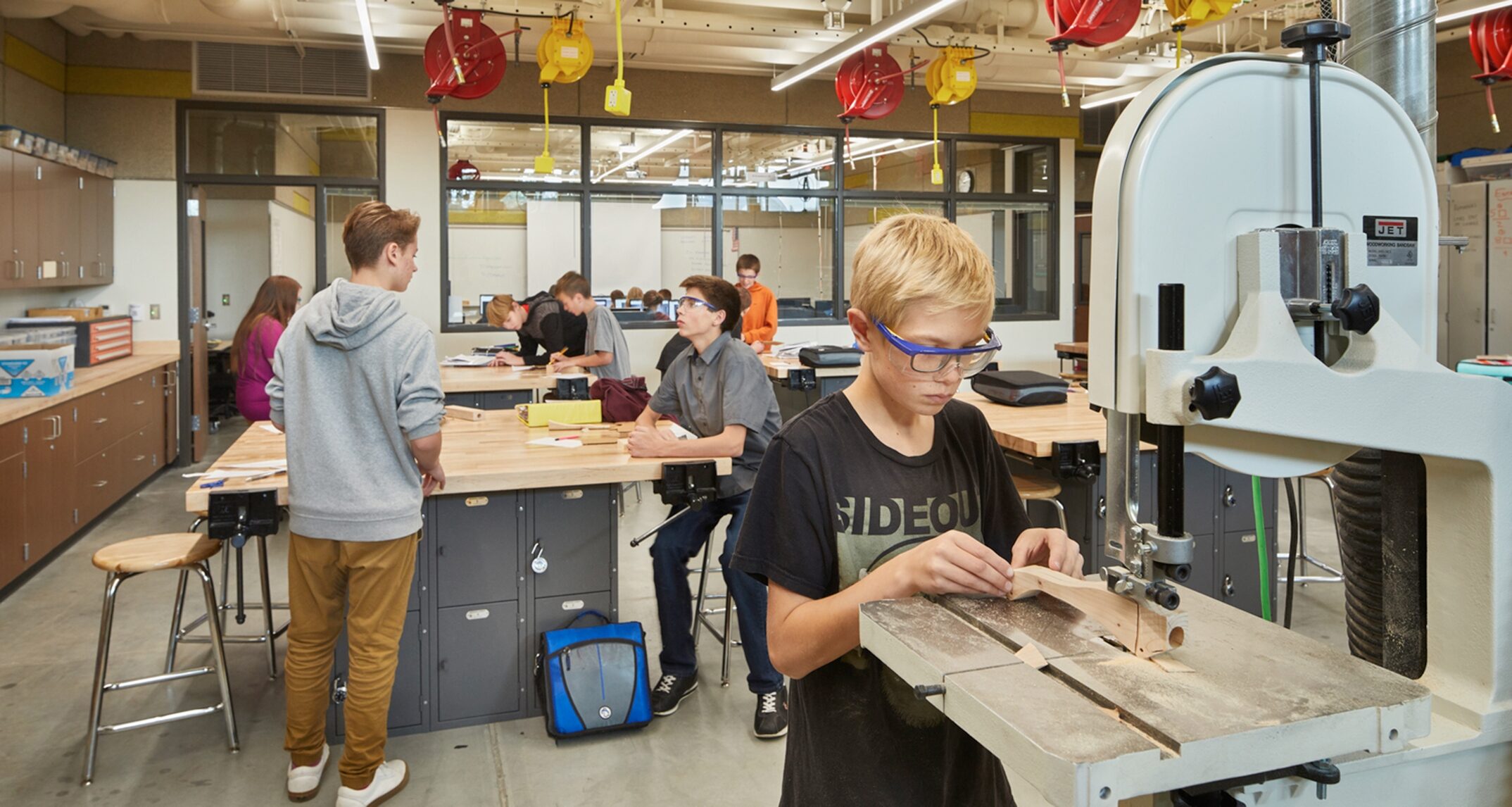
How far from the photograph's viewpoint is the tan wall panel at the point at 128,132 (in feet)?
25.3

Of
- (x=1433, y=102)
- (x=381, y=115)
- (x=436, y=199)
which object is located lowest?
(x=1433, y=102)

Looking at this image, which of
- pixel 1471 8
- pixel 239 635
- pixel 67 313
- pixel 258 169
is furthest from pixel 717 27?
pixel 239 635

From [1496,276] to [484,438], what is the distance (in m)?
8.40

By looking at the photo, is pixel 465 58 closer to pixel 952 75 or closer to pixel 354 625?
pixel 952 75

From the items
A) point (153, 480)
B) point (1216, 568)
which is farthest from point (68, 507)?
point (1216, 568)

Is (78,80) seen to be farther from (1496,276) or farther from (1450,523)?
(1496,276)

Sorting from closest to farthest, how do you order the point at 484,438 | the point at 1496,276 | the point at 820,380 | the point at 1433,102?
1. the point at 1433,102
2. the point at 484,438
3. the point at 820,380
4. the point at 1496,276

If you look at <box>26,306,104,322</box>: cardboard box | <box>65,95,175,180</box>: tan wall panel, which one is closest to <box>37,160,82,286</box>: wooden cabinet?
<box>26,306,104,322</box>: cardboard box

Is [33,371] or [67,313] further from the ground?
[67,313]

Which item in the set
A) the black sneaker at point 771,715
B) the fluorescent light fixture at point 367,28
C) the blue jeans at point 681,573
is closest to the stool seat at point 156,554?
the blue jeans at point 681,573

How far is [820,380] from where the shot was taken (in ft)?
22.9

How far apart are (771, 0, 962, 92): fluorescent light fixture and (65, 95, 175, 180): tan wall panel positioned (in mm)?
4864

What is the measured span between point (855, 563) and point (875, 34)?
544 cm

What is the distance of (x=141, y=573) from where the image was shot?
308 centimetres
